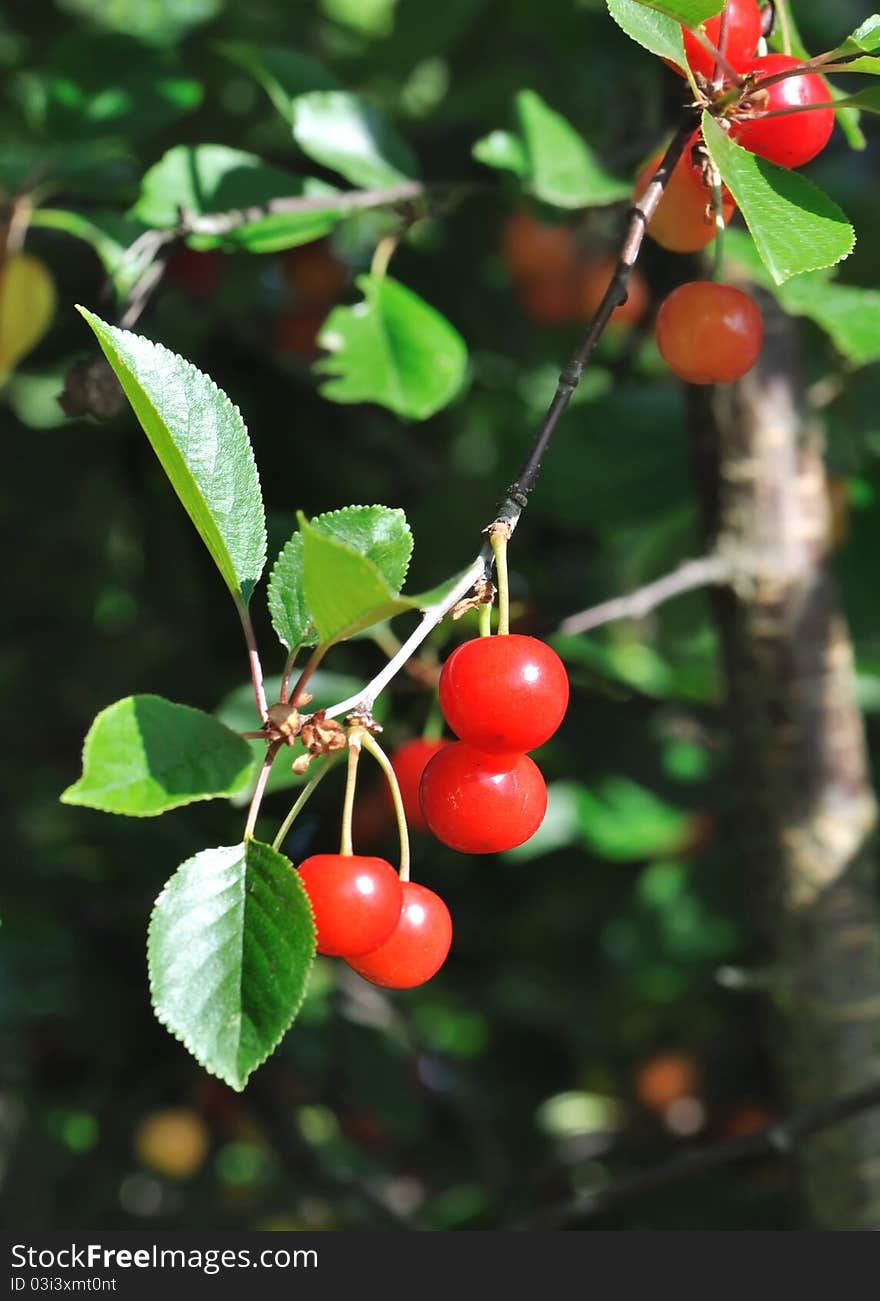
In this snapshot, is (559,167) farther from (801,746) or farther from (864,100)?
(801,746)

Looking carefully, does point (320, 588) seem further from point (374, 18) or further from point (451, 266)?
point (374, 18)

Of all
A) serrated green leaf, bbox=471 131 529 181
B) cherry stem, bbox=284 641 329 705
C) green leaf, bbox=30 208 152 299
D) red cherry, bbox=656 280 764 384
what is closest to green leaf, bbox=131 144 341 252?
green leaf, bbox=30 208 152 299

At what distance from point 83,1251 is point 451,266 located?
1.19 m

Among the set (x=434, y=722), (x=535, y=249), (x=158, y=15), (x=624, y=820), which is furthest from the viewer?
(x=535, y=249)

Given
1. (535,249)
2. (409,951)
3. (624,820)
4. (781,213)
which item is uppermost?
(781,213)

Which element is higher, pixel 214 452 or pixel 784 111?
pixel 784 111

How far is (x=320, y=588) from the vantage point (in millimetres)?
574

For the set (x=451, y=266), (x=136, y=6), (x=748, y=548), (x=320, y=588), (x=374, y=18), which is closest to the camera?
(x=320, y=588)

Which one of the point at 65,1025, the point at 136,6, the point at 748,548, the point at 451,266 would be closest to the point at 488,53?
the point at 451,266

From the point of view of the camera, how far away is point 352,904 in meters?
0.65

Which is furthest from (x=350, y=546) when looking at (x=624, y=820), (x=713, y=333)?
(x=624, y=820)

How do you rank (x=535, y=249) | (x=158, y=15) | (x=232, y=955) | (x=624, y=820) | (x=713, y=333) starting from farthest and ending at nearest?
(x=535, y=249) → (x=158, y=15) → (x=624, y=820) → (x=713, y=333) → (x=232, y=955)

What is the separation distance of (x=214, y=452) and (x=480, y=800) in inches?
9.2

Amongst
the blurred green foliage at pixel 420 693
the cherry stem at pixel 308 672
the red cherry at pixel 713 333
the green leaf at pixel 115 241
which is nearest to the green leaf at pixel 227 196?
the green leaf at pixel 115 241
